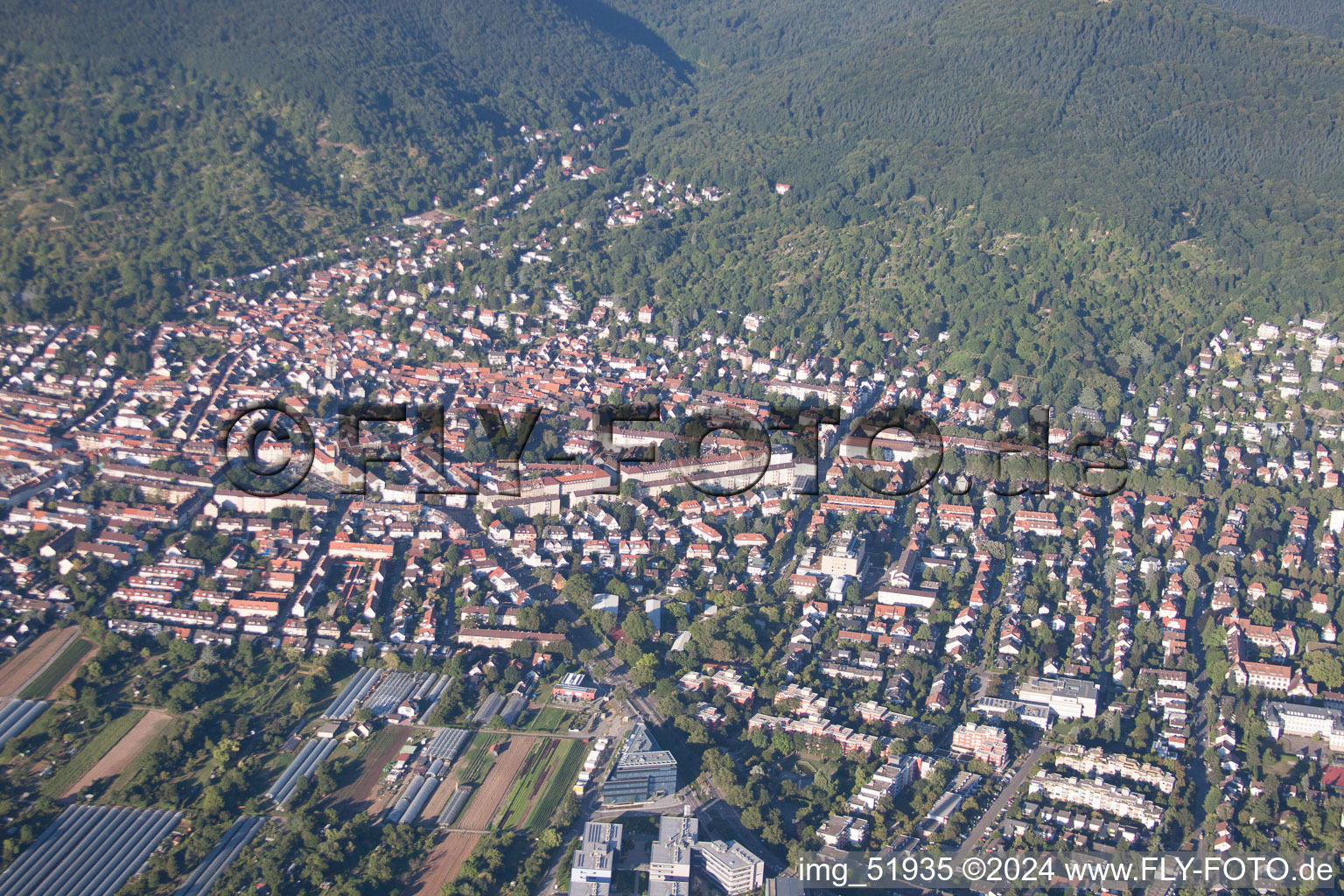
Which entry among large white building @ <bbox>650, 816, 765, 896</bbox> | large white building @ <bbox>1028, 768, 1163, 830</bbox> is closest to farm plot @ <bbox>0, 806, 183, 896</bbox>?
large white building @ <bbox>650, 816, 765, 896</bbox>

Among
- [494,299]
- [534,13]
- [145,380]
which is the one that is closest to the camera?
[145,380]

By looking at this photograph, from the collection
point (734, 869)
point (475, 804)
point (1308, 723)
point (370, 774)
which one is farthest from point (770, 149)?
point (734, 869)

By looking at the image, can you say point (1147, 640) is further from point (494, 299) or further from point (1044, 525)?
point (494, 299)

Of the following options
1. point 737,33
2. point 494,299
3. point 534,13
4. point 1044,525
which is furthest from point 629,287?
point 737,33

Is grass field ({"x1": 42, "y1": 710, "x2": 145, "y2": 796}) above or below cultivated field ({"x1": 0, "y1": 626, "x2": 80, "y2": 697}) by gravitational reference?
below

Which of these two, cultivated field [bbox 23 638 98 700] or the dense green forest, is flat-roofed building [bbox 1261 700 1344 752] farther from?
cultivated field [bbox 23 638 98 700]

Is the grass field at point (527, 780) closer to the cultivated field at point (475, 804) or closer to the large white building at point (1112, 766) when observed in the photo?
the cultivated field at point (475, 804)
